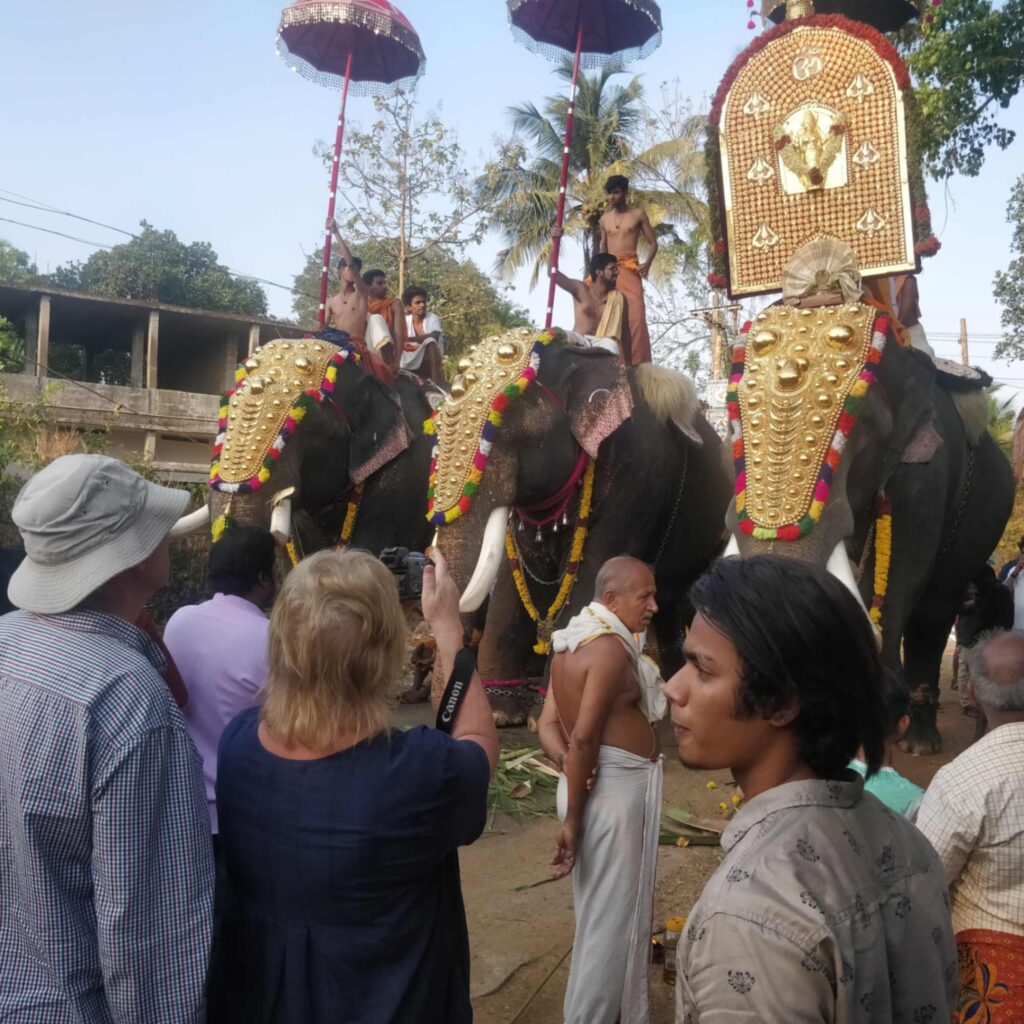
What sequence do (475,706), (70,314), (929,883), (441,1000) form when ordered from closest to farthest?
(929,883)
(441,1000)
(475,706)
(70,314)

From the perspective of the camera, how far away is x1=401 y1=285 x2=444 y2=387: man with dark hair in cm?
905

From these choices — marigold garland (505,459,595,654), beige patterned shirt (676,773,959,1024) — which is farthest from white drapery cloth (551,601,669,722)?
marigold garland (505,459,595,654)

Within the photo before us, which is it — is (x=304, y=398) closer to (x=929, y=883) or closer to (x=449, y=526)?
(x=449, y=526)

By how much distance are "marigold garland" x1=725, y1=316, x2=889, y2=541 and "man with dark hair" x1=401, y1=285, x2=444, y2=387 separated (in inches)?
197

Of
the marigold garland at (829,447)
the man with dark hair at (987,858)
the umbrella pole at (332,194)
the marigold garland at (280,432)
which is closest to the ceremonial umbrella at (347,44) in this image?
the umbrella pole at (332,194)

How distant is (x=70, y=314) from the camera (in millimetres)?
20234

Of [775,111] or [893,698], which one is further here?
[775,111]

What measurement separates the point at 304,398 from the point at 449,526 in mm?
1853

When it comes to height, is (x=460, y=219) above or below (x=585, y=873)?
above

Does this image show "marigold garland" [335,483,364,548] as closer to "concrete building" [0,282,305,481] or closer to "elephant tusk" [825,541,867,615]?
"elephant tusk" [825,541,867,615]

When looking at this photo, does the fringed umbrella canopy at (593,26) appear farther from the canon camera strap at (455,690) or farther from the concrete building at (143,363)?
the concrete building at (143,363)

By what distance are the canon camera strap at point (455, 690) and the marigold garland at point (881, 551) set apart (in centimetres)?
317

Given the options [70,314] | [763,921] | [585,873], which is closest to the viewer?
[763,921]

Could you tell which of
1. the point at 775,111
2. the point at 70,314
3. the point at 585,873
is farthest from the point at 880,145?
the point at 70,314
